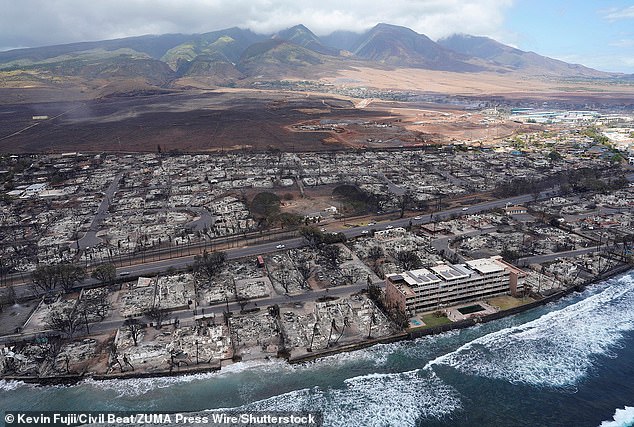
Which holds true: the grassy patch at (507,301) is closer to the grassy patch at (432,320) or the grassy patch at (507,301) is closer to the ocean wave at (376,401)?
the grassy patch at (432,320)

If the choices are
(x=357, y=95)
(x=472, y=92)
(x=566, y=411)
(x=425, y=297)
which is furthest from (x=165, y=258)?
(x=472, y=92)

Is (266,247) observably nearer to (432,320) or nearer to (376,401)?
(432,320)

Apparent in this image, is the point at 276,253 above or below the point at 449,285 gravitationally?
below

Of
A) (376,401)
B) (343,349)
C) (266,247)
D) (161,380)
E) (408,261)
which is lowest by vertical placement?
(161,380)

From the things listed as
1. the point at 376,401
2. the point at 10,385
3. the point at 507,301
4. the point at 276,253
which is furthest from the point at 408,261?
the point at 10,385

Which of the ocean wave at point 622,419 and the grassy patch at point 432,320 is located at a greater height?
the ocean wave at point 622,419

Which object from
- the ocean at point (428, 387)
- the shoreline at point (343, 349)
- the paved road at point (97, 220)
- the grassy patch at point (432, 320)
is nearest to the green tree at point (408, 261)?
the grassy patch at point (432, 320)
